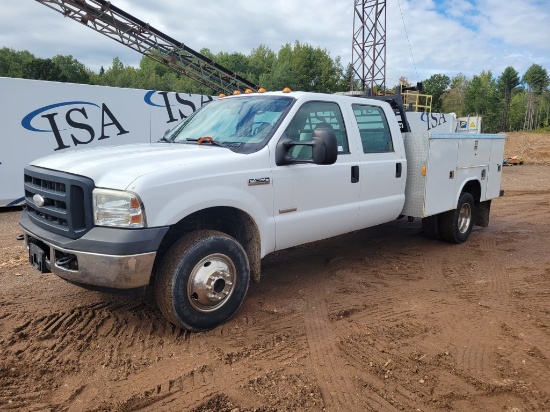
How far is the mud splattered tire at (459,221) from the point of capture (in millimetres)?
6371

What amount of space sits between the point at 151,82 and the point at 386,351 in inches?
2422

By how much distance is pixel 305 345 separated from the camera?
3393 mm

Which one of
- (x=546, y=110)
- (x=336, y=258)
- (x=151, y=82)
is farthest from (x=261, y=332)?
(x=546, y=110)

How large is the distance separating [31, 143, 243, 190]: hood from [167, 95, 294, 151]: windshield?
0.92ft

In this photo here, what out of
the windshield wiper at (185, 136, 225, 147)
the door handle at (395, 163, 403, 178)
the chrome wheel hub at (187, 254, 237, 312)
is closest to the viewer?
the chrome wheel hub at (187, 254, 237, 312)

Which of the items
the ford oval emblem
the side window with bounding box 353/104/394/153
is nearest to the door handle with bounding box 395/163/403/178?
the side window with bounding box 353/104/394/153

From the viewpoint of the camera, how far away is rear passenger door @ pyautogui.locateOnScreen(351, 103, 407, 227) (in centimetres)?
484

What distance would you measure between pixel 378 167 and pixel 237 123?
1.74 m

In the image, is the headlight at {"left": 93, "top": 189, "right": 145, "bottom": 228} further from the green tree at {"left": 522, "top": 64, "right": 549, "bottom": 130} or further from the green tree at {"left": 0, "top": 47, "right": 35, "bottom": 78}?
the green tree at {"left": 522, "top": 64, "right": 549, "bottom": 130}

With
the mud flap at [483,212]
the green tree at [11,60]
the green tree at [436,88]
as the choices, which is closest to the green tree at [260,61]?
the green tree at [436,88]

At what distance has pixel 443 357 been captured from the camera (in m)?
3.25

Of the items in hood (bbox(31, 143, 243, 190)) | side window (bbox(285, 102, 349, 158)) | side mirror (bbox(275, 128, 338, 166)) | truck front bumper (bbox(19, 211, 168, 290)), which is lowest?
truck front bumper (bbox(19, 211, 168, 290))

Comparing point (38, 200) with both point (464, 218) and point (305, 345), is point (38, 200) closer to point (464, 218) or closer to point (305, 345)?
point (305, 345)

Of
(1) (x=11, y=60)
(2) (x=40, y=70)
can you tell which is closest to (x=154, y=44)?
(2) (x=40, y=70)
